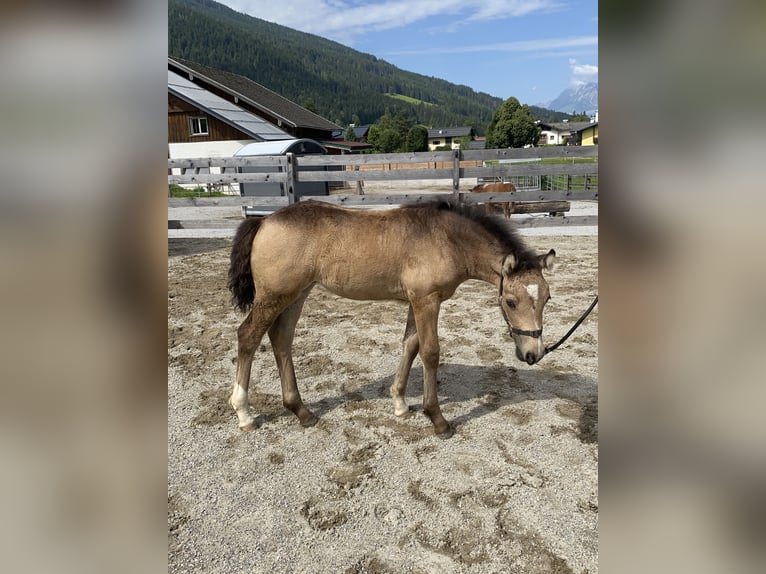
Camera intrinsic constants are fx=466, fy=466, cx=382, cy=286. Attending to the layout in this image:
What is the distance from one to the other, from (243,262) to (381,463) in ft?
5.17

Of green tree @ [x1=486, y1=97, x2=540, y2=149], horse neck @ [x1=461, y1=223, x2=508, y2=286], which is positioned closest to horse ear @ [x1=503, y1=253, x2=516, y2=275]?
horse neck @ [x1=461, y1=223, x2=508, y2=286]

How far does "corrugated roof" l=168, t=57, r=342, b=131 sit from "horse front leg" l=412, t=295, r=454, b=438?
2784cm

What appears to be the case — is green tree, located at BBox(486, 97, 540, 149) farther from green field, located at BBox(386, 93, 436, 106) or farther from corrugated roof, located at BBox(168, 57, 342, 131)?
green field, located at BBox(386, 93, 436, 106)

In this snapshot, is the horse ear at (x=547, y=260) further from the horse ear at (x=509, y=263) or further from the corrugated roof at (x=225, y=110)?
the corrugated roof at (x=225, y=110)

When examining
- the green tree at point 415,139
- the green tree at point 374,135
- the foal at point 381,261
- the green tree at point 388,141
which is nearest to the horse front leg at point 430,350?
the foal at point 381,261

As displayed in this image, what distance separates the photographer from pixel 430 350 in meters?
3.15

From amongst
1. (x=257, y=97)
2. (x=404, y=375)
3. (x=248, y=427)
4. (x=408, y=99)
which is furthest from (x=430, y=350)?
(x=408, y=99)

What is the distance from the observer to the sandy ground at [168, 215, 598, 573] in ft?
7.29

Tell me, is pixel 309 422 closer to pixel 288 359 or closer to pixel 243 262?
pixel 288 359
